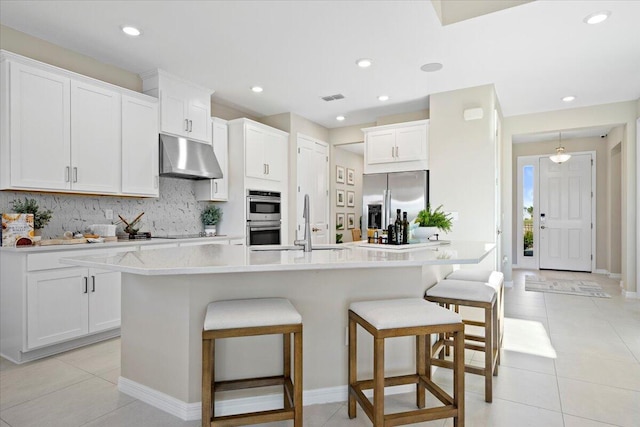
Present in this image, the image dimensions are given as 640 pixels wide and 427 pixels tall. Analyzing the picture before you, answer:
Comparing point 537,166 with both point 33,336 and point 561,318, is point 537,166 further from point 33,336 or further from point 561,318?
point 33,336

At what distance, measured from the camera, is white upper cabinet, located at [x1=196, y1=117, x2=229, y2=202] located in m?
4.61

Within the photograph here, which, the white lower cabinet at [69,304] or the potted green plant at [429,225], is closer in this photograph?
the white lower cabinet at [69,304]

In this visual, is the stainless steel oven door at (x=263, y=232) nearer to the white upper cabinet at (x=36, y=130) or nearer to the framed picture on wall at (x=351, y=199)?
the white upper cabinet at (x=36, y=130)

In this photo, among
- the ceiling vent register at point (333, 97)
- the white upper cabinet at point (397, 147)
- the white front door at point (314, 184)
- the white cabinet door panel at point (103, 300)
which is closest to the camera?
the white cabinet door panel at point (103, 300)

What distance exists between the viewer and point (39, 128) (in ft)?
9.77

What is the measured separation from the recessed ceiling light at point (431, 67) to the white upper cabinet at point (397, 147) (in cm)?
102

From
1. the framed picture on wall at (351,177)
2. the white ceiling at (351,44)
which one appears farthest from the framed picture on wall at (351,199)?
the white ceiling at (351,44)

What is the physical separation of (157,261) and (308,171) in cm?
426

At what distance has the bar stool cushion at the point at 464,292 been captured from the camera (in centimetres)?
224

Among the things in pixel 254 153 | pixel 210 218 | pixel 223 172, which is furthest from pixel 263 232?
pixel 254 153

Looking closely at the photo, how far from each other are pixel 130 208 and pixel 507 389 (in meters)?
3.87

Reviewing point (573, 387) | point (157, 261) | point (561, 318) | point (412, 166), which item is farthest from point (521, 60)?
point (157, 261)

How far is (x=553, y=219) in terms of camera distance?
7.41 metres

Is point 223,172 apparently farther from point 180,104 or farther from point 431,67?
point 431,67
